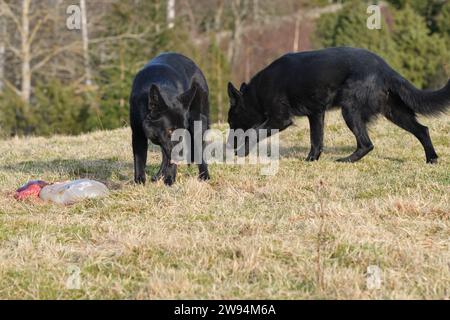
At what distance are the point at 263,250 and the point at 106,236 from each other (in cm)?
125

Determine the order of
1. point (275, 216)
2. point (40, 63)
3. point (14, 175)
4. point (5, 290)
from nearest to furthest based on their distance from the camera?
point (5, 290), point (275, 216), point (14, 175), point (40, 63)

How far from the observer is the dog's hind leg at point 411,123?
8250mm

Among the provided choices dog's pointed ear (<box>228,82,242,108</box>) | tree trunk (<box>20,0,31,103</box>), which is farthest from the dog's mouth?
tree trunk (<box>20,0,31,103</box>)

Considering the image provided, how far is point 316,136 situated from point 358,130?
58 cm

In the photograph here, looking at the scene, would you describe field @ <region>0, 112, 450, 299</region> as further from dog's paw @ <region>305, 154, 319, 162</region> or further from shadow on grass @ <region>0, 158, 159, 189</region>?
dog's paw @ <region>305, 154, 319, 162</region>

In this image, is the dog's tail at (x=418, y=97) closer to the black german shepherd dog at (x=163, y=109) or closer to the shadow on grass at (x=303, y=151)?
the shadow on grass at (x=303, y=151)

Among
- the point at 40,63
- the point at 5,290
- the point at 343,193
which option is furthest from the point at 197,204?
the point at 40,63

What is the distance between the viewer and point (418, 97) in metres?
8.16

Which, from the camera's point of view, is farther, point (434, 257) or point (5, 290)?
point (434, 257)

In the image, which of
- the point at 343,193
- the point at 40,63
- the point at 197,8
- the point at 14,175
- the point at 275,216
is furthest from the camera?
the point at 197,8

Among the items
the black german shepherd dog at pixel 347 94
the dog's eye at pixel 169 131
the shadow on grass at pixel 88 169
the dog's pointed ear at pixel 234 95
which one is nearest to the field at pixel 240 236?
the shadow on grass at pixel 88 169

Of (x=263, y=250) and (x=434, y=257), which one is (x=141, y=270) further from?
(x=434, y=257)

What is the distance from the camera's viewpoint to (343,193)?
6.34m

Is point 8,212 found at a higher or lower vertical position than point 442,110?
lower
